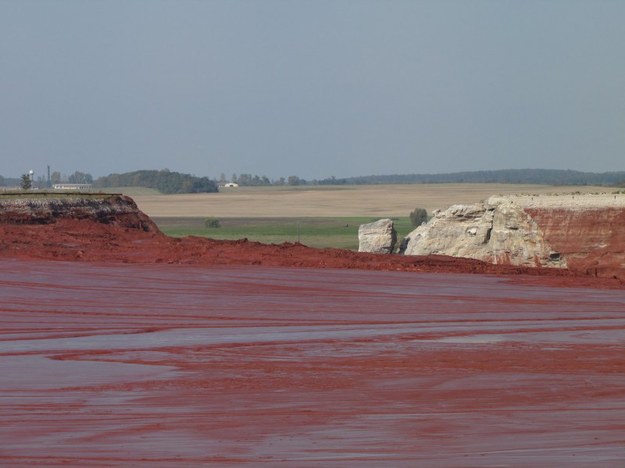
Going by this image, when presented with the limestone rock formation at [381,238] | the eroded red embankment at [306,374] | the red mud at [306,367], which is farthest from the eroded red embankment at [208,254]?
the limestone rock formation at [381,238]

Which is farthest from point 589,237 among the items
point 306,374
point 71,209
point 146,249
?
point 71,209

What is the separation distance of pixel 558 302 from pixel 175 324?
6334 millimetres

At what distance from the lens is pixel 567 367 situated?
12.1 metres

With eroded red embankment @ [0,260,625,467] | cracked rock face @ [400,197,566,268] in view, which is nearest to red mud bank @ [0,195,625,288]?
cracked rock face @ [400,197,566,268]

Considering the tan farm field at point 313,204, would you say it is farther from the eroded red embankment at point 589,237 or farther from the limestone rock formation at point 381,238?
the eroded red embankment at point 589,237

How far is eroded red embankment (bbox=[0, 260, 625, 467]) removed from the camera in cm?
855

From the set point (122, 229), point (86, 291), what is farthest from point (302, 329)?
point (122, 229)

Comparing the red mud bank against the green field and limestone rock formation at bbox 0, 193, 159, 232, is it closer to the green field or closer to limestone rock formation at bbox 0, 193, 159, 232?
limestone rock formation at bbox 0, 193, 159, 232

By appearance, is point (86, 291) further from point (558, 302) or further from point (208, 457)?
point (208, 457)

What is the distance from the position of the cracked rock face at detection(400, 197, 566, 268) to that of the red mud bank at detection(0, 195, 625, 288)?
2.92 feet

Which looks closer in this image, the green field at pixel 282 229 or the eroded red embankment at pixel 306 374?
the eroded red embankment at pixel 306 374

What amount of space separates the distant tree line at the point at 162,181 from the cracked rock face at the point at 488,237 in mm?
120181

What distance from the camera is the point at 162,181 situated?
15475cm

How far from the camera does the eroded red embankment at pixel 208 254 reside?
74.1 ft
